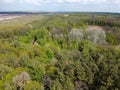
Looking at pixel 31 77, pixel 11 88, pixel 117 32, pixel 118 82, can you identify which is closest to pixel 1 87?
pixel 11 88

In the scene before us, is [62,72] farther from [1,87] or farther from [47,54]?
[47,54]

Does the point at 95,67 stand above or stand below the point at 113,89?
above

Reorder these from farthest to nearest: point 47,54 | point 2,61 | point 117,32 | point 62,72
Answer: point 117,32 → point 47,54 → point 2,61 → point 62,72

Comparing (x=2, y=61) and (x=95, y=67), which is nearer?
(x=95, y=67)

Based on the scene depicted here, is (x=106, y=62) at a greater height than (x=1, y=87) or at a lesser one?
greater

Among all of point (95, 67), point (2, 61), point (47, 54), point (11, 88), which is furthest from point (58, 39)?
point (11, 88)

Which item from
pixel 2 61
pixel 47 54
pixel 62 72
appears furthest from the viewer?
pixel 47 54

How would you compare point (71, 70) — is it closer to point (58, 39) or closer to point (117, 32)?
point (58, 39)

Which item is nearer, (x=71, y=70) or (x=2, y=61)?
(x=71, y=70)

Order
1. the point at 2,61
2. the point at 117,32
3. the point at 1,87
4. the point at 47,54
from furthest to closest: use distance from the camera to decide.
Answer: the point at 117,32, the point at 47,54, the point at 2,61, the point at 1,87
